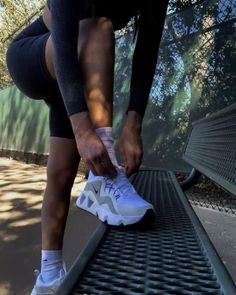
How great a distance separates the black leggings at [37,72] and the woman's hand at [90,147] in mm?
398

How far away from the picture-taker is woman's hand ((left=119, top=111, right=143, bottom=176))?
1561mm

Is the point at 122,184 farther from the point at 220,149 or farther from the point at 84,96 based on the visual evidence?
the point at 220,149

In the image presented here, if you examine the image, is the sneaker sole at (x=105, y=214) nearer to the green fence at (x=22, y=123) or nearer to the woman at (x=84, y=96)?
the woman at (x=84, y=96)

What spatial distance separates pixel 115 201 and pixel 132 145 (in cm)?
28

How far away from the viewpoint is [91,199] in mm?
1481

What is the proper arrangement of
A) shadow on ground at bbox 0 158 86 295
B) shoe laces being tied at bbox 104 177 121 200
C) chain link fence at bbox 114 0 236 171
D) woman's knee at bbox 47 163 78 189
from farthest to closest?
chain link fence at bbox 114 0 236 171 < shadow on ground at bbox 0 158 86 295 < woman's knee at bbox 47 163 78 189 < shoe laces being tied at bbox 104 177 121 200

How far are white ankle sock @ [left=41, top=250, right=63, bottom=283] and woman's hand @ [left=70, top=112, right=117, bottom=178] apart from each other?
1.68 ft

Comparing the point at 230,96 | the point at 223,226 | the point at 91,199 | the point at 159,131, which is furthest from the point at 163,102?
the point at 91,199

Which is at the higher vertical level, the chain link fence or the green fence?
the chain link fence

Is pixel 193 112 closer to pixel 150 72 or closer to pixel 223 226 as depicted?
pixel 223 226

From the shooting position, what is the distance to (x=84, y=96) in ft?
4.53

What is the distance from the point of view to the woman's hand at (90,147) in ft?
4.20

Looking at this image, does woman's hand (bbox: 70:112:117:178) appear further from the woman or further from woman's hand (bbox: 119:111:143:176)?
woman's hand (bbox: 119:111:143:176)

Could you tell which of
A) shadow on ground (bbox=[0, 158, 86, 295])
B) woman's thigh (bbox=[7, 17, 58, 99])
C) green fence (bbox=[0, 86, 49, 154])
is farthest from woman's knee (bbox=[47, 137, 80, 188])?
green fence (bbox=[0, 86, 49, 154])
